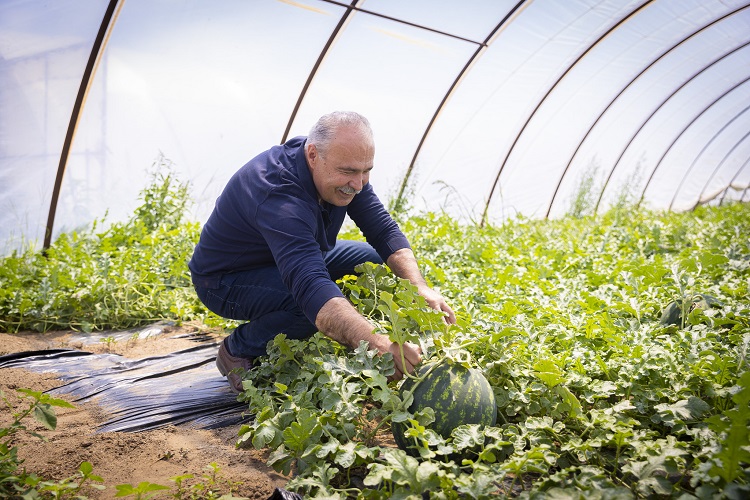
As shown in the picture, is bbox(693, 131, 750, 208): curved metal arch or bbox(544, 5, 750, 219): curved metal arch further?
bbox(693, 131, 750, 208): curved metal arch

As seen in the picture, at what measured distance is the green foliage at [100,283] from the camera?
422 cm

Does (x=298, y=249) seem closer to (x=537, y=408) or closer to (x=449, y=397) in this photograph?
(x=449, y=397)

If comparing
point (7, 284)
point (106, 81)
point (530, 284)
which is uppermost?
point (106, 81)

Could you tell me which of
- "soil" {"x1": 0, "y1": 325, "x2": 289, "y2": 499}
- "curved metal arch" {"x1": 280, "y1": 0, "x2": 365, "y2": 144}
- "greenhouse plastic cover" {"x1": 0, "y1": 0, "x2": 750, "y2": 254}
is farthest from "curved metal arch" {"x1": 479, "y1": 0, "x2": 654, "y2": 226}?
"soil" {"x1": 0, "y1": 325, "x2": 289, "y2": 499}

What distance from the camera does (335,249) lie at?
3.41 m

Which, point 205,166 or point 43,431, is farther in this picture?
point 205,166

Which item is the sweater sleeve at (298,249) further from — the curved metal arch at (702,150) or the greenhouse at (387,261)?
the curved metal arch at (702,150)

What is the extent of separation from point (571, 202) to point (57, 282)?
866cm

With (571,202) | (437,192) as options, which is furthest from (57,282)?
(571,202)

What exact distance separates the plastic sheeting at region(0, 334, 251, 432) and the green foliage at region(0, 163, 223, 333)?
67cm

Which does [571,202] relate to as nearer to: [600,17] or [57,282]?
[600,17]

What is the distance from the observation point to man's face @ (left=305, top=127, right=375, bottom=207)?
8.88 ft

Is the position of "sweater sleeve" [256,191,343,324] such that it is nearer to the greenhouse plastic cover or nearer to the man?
the man

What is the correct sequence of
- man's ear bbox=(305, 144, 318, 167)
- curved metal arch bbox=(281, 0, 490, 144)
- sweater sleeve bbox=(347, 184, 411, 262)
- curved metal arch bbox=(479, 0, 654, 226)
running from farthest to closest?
curved metal arch bbox=(479, 0, 654, 226) → curved metal arch bbox=(281, 0, 490, 144) → sweater sleeve bbox=(347, 184, 411, 262) → man's ear bbox=(305, 144, 318, 167)
